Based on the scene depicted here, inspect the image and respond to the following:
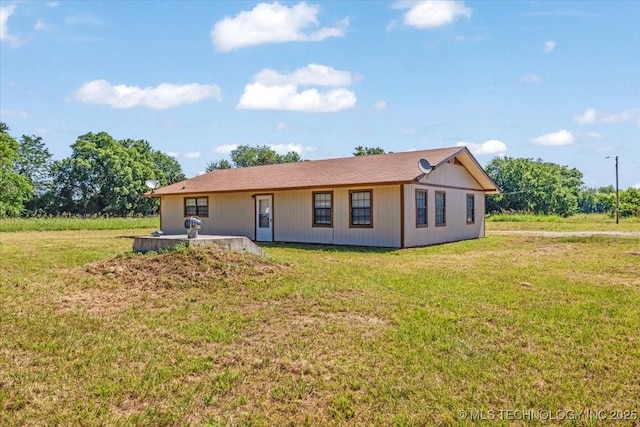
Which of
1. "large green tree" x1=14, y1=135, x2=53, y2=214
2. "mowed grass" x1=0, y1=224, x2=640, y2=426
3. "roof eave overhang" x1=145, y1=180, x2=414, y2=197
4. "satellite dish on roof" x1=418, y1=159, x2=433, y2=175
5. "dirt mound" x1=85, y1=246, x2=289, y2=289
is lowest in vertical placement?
"mowed grass" x1=0, y1=224, x2=640, y2=426

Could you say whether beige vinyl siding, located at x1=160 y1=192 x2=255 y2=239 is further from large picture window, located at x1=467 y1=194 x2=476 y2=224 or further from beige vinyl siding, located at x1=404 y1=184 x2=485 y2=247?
large picture window, located at x1=467 y1=194 x2=476 y2=224

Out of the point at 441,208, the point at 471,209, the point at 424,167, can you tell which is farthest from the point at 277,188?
the point at 471,209

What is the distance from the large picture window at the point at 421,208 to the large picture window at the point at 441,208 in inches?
42.1

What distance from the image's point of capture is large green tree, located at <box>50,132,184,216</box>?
43344 mm

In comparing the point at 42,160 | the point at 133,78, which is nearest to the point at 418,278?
the point at 133,78

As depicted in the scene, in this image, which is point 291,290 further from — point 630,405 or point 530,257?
point 530,257

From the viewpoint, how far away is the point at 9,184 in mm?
35562

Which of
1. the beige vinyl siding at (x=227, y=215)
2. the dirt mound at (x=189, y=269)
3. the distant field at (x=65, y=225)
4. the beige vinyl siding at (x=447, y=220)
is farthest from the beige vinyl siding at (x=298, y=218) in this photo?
the distant field at (x=65, y=225)

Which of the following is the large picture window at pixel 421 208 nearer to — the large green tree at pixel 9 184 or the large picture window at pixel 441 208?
the large picture window at pixel 441 208

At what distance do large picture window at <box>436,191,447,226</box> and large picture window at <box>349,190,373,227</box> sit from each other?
3009 millimetres

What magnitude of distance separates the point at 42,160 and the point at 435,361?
169ft

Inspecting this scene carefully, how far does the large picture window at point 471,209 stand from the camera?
1983 centimetres

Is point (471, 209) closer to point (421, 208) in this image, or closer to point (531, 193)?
point (421, 208)

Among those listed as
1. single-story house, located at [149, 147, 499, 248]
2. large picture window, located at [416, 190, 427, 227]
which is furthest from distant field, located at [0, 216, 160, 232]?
large picture window, located at [416, 190, 427, 227]
